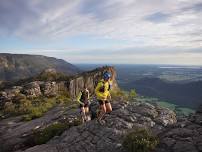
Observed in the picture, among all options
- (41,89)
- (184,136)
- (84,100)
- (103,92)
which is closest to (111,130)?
(103,92)

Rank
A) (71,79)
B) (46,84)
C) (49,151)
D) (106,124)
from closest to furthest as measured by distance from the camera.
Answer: (49,151)
(106,124)
(46,84)
(71,79)

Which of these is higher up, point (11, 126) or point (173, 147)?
point (173, 147)

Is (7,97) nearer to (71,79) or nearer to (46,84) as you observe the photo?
(46,84)

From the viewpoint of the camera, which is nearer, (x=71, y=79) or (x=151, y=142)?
(x=151, y=142)

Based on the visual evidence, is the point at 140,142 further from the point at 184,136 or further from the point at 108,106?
the point at 108,106

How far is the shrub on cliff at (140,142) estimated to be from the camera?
12.5 meters

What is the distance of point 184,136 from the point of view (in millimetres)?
13016

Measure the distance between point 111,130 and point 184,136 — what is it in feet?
14.3

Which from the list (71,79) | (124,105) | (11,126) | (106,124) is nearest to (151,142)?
(106,124)

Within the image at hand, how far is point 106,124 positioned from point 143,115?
260cm

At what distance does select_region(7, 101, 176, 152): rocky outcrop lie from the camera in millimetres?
14930

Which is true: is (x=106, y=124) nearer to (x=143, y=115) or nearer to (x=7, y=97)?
(x=143, y=115)

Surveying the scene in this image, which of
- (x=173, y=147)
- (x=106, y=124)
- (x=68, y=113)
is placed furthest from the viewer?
(x=68, y=113)

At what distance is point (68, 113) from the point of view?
76.6 ft
